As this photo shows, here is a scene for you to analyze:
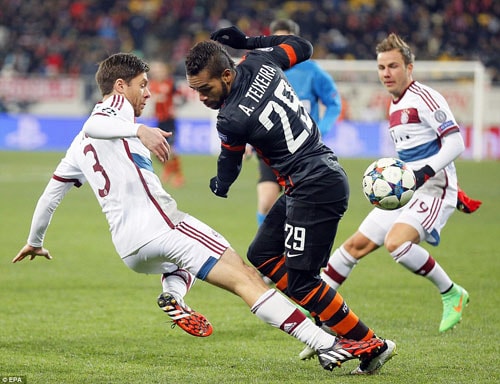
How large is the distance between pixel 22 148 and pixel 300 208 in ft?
72.8

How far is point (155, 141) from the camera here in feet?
15.1

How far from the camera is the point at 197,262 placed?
16.3 ft

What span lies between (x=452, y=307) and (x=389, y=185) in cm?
137

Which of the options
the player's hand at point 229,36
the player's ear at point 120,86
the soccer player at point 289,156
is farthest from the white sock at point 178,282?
the player's hand at point 229,36

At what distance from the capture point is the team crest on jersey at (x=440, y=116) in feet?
22.2

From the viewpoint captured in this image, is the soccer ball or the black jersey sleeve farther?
the soccer ball

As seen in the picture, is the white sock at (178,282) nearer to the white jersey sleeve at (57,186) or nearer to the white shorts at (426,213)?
the white jersey sleeve at (57,186)

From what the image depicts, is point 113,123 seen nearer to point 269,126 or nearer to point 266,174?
point 269,126

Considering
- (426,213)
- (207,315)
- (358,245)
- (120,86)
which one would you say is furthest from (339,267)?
(120,86)

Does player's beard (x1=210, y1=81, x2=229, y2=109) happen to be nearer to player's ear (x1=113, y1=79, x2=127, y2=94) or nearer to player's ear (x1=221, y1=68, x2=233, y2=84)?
player's ear (x1=221, y1=68, x2=233, y2=84)

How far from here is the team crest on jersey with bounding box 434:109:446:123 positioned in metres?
6.77

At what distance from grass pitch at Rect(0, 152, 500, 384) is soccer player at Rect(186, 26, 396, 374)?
0.45 metres

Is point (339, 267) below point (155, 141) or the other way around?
below

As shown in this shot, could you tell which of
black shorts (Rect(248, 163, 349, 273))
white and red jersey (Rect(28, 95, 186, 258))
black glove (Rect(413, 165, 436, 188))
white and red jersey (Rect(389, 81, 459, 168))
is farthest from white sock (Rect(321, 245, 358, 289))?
white and red jersey (Rect(28, 95, 186, 258))
